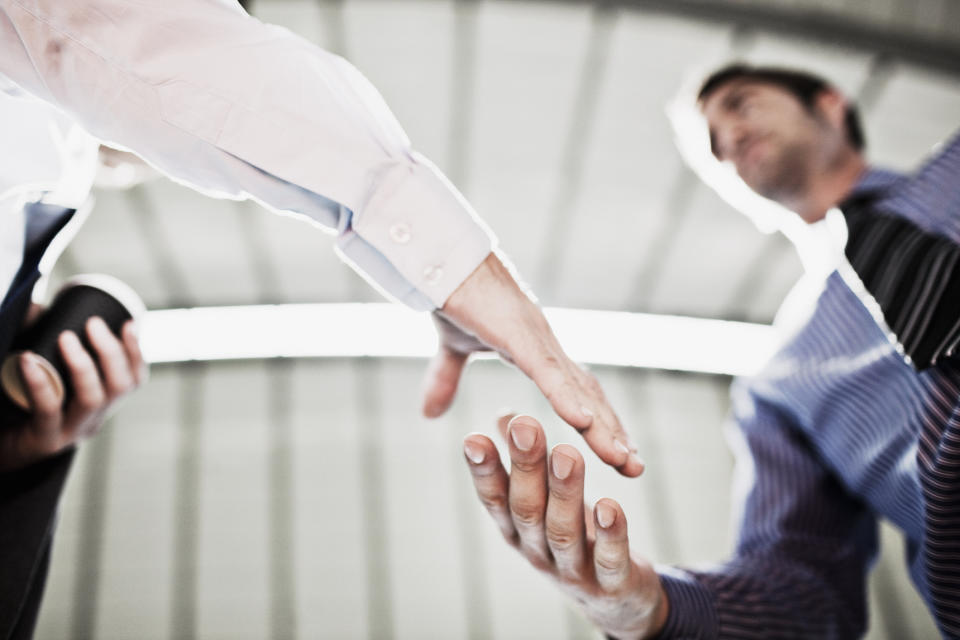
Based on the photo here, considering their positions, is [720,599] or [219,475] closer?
[720,599]

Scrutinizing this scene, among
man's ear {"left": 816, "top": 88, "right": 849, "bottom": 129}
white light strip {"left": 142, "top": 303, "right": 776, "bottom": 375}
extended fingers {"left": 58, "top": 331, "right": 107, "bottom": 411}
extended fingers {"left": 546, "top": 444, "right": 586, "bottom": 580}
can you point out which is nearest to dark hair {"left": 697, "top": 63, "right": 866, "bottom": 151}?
man's ear {"left": 816, "top": 88, "right": 849, "bottom": 129}

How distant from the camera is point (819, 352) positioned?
174cm

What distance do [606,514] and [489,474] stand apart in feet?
0.55

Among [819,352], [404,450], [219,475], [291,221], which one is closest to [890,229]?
[819,352]

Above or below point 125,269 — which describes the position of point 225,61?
above

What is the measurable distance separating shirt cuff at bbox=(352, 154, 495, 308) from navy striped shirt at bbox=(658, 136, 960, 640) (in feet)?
2.45

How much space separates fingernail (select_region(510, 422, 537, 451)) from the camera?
0.88 m

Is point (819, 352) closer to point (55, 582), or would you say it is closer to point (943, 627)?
point (943, 627)

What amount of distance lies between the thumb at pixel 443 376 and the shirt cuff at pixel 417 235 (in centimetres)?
35

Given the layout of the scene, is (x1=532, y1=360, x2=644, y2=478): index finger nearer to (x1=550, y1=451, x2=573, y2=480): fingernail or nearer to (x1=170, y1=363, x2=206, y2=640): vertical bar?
(x1=550, y1=451, x2=573, y2=480): fingernail

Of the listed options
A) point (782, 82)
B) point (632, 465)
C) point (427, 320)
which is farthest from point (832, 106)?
point (427, 320)

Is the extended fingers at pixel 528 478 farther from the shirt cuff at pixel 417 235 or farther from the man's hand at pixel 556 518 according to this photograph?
the shirt cuff at pixel 417 235

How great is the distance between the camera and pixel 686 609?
1269 millimetres

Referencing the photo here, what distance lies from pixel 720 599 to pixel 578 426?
73cm
